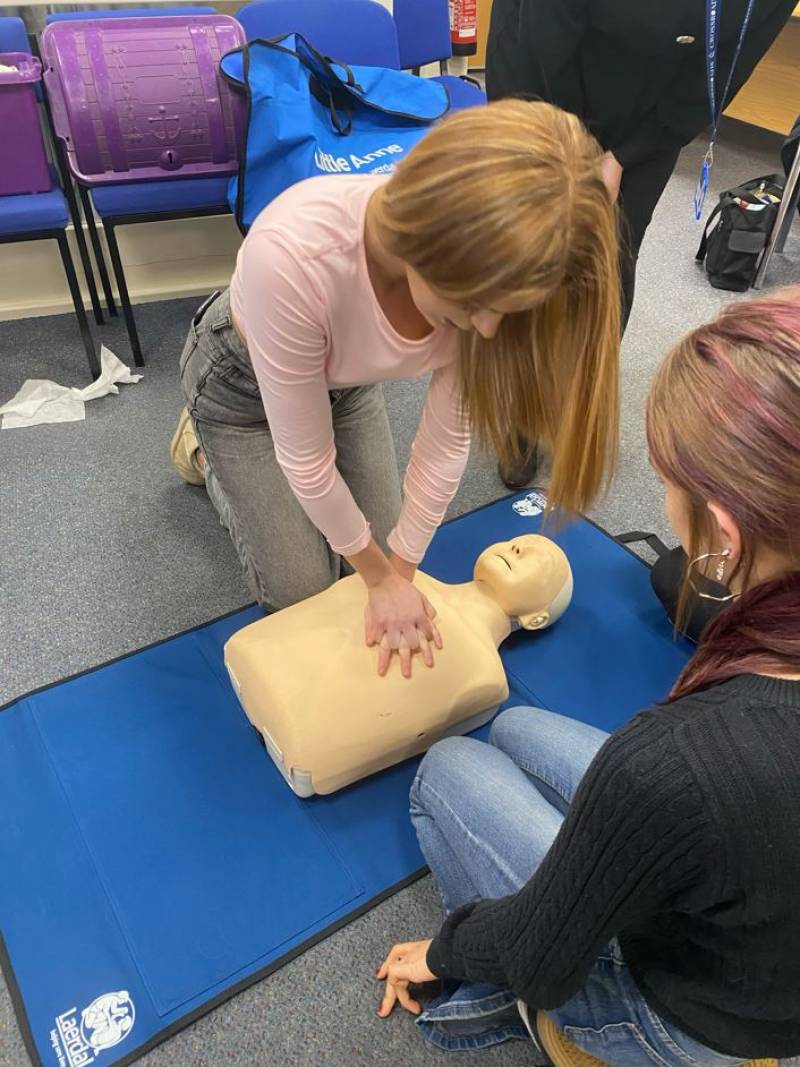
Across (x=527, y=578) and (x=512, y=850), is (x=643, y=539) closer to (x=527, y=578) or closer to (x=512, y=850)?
(x=527, y=578)

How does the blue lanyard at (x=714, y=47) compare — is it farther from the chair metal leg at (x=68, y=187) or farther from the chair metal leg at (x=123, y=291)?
the chair metal leg at (x=68, y=187)

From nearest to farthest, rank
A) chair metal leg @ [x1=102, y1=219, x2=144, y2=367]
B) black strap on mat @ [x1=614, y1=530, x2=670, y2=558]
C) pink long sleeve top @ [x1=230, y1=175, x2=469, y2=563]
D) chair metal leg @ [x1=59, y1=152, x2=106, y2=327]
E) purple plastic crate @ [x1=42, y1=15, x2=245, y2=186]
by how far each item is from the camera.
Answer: pink long sleeve top @ [x1=230, y1=175, x2=469, y2=563], black strap on mat @ [x1=614, y1=530, x2=670, y2=558], purple plastic crate @ [x1=42, y1=15, x2=245, y2=186], chair metal leg @ [x1=102, y1=219, x2=144, y2=367], chair metal leg @ [x1=59, y1=152, x2=106, y2=327]

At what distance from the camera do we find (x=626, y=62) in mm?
1525

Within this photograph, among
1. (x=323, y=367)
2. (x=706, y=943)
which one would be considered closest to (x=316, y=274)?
(x=323, y=367)

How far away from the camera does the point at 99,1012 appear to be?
1.01 m

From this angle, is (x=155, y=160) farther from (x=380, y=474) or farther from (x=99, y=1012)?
(x=99, y=1012)

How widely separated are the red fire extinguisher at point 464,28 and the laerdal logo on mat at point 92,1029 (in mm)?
3222

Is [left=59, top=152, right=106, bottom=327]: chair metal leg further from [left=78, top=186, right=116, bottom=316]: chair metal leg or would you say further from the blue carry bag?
the blue carry bag

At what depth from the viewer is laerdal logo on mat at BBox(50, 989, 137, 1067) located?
3.22 ft

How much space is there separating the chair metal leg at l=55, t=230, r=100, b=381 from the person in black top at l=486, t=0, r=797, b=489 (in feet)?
3.80

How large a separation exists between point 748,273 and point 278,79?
1.85 metres

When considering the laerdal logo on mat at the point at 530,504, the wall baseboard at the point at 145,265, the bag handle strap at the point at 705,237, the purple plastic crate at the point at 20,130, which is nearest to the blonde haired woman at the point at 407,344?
the laerdal logo on mat at the point at 530,504

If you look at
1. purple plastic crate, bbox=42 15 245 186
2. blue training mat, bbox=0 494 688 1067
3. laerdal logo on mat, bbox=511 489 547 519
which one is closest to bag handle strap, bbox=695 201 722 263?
laerdal logo on mat, bbox=511 489 547 519

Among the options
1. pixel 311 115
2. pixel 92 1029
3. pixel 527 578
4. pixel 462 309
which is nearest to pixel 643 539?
pixel 527 578
